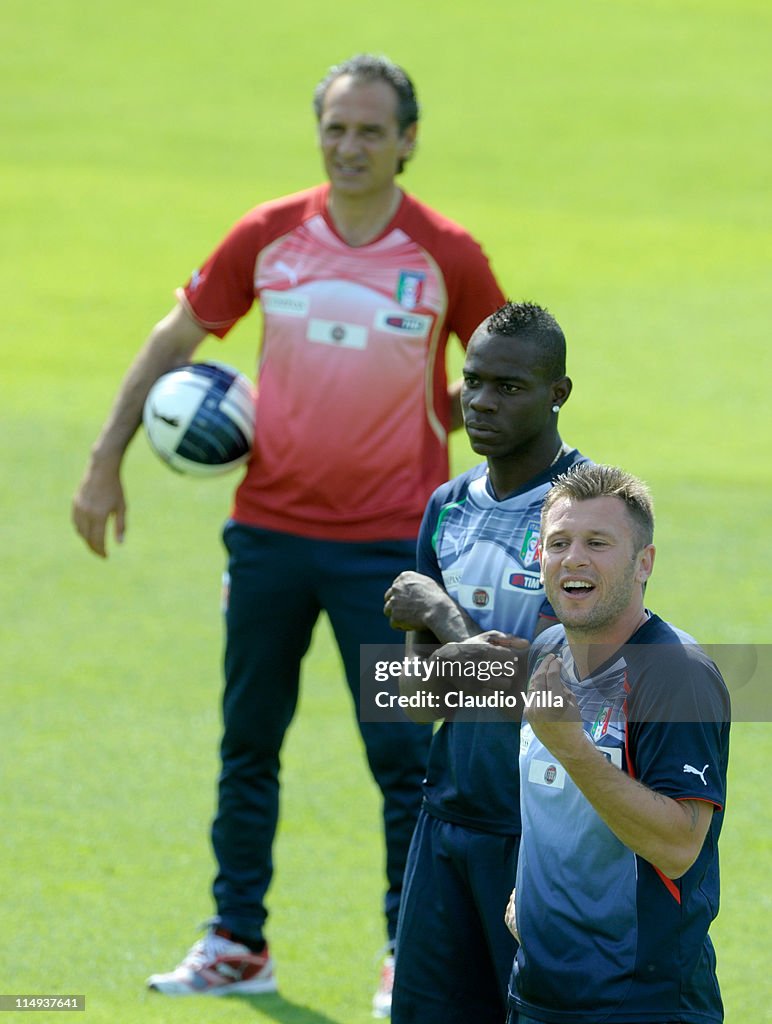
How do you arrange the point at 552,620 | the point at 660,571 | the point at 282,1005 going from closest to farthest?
1. the point at 552,620
2. the point at 282,1005
3. the point at 660,571

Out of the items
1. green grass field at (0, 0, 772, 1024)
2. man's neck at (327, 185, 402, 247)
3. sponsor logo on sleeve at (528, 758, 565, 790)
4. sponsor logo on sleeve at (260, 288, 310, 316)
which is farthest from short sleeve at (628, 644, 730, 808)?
man's neck at (327, 185, 402, 247)

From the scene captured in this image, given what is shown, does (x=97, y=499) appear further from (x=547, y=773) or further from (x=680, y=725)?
(x=680, y=725)

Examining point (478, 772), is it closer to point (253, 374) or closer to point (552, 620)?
point (552, 620)

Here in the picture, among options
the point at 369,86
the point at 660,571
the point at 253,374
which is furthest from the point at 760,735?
the point at 253,374

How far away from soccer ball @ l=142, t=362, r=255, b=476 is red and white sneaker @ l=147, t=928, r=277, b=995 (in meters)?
1.47

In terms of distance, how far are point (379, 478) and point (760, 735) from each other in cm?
293

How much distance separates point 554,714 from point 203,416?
282 cm

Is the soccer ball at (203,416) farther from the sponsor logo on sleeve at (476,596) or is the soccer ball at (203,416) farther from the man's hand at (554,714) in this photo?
the man's hand at (554,714)

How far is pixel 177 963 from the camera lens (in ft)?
17.5

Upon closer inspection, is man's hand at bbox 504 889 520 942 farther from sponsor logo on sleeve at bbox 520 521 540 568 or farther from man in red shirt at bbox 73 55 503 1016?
man in red shirt at bbox 73 55 503 1016

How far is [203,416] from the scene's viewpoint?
5387 mm

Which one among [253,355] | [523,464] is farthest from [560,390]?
[253,355]

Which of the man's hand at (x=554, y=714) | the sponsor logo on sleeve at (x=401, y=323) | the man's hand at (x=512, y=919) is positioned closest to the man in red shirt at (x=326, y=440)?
the sponsor logo on sleeve at (x=401, y=323)

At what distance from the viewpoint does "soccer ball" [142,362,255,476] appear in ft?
17.7
